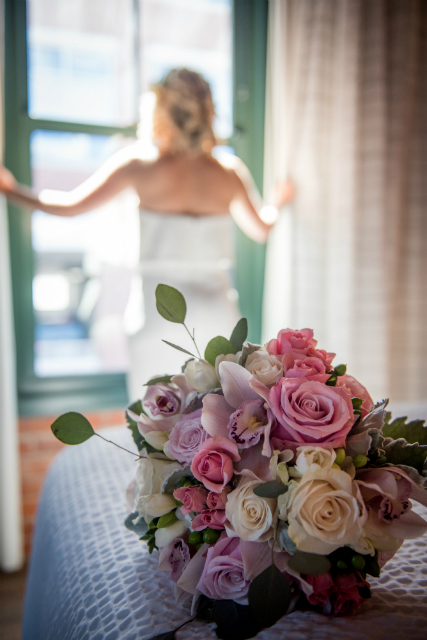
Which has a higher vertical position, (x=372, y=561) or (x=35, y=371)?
(x=372, y=561)

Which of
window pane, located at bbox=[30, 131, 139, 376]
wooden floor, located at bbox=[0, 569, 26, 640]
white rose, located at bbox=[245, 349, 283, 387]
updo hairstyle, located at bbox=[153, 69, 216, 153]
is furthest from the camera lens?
window pane, located at bbox=[30, 131, 139, 376]

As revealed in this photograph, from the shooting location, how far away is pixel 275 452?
0.50 meters

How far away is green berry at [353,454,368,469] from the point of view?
0.51m

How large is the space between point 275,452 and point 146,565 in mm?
313

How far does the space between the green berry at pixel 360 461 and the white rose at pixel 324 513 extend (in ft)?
0.13

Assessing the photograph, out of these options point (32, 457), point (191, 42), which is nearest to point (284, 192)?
point (191, 42)

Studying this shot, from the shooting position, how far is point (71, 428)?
0.59 metres

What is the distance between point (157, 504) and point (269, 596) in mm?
168

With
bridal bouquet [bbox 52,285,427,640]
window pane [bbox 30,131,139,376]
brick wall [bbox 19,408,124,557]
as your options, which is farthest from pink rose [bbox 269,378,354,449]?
brick wall [bbox 19,408,124,557]

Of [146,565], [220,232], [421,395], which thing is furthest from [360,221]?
[146,565]

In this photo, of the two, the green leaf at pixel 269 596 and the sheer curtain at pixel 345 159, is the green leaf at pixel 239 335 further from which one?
the sheer curtain at pixel 345 159

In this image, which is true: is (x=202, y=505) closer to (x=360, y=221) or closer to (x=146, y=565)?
(x=146, y=565)

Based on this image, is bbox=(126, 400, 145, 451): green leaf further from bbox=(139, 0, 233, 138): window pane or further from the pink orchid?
bbox=(139, 0, 233, 138): window pane

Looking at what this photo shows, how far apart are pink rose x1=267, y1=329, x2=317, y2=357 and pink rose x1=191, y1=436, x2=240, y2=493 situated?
5.3 inches
